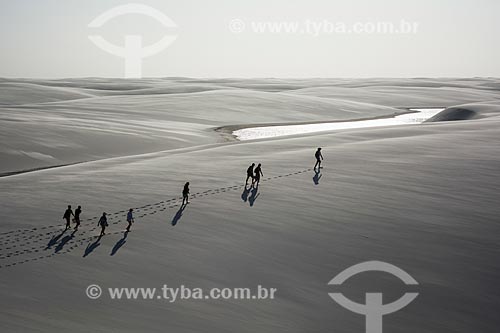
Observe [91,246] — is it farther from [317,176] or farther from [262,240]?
[317,176]

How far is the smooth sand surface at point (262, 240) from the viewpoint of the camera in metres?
11.8

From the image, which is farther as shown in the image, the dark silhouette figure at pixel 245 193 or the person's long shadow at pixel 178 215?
the dark silhouette figure at pixel 245 193

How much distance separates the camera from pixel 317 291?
13.1 m

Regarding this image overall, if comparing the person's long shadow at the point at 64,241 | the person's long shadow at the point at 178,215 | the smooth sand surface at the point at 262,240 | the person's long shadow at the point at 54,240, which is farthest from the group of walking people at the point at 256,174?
the person's long shadow at the point at 54,240

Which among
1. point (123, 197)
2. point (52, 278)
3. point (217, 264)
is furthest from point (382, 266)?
point (123, 197)

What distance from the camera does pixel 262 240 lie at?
1593cm

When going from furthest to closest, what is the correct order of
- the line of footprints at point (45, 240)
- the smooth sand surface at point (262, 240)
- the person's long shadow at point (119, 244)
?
the person's long shadow at point (119, 244)
the line of footprints at point (45, 240)
the smooth sand surface at point (262, 240)

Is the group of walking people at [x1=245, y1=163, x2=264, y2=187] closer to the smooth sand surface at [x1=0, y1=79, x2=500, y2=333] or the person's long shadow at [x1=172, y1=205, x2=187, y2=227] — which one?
the smooth sand surface at [x1=0, y1=79, x2=500, y2=333]

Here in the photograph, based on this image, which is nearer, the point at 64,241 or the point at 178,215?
the point at 64,241

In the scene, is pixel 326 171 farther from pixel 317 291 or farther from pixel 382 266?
pixel 317 291

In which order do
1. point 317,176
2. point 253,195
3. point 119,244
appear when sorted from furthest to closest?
point 317,176
point 253,195
point 119,244

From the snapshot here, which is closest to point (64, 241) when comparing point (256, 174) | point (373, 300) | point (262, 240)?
point (262, 240)

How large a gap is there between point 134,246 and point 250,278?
4.21m

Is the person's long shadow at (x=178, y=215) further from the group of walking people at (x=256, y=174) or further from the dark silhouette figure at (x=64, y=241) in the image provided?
the group of walking people at (x=256, y=174)
